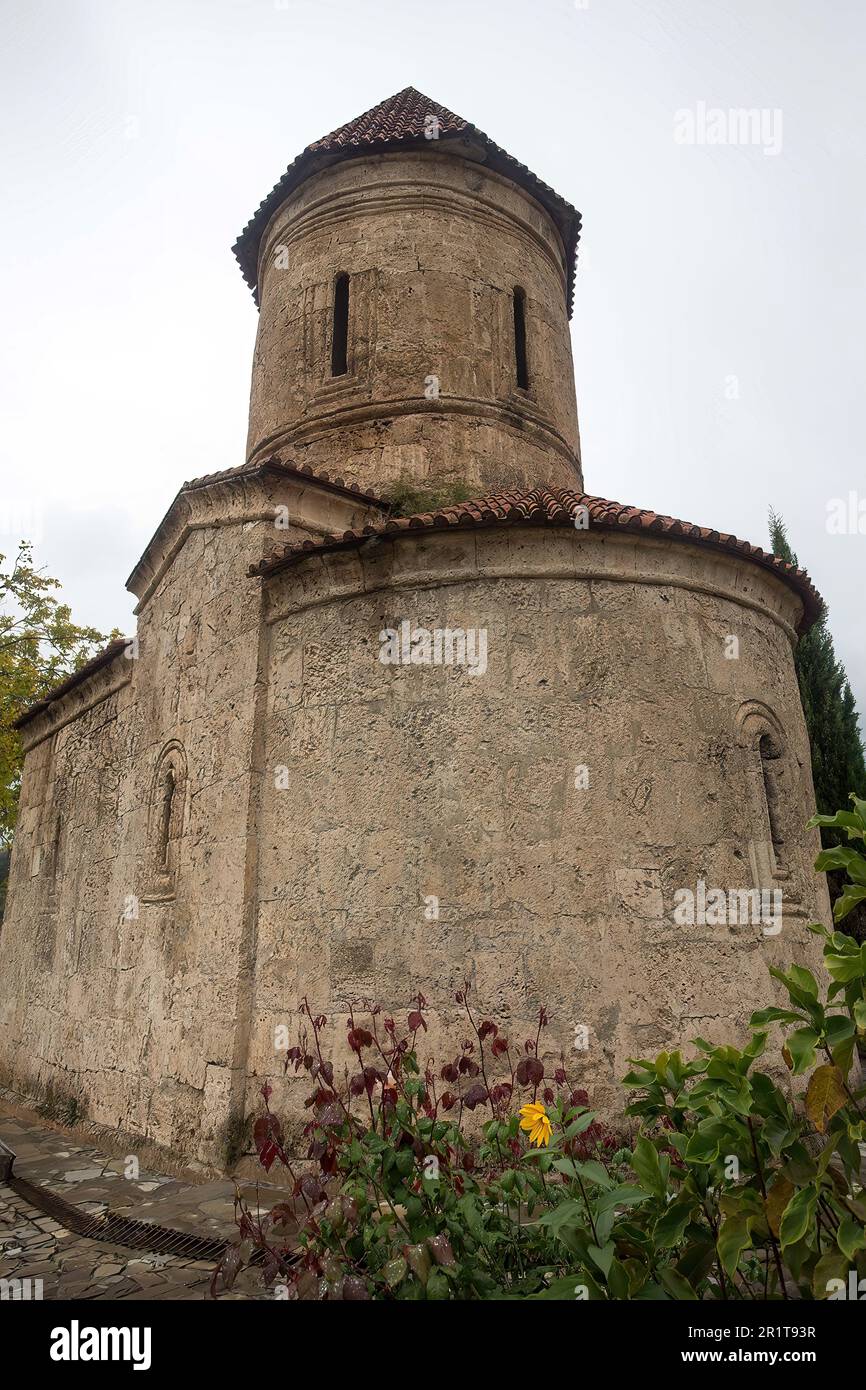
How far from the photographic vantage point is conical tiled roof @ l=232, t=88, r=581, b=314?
365 inches

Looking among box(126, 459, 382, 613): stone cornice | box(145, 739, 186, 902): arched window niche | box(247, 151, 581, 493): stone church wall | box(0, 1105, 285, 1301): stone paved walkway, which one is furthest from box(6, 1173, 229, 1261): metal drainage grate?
box(247, 151, 581, 493): stone church wall

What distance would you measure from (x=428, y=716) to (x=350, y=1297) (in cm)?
379

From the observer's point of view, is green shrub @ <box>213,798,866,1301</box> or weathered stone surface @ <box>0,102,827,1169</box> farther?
weathered stone surface @ <box>0,102,827,1169</box>

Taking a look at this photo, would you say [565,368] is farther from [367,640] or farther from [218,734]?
[218,734]

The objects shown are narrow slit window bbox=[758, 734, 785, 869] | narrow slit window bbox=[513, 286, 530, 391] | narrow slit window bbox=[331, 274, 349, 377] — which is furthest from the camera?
narrow slit window bbox=[513, 286, 530, 391]

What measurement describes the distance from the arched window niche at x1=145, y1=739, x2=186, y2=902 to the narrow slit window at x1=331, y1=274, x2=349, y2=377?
4538 millimetres

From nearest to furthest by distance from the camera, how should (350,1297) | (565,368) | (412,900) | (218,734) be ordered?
1. (350,1297)
2. (412,900)
3. (218,734)
4. (565,368)

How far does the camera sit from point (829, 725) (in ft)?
44.5

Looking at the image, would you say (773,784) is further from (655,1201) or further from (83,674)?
(83,674)

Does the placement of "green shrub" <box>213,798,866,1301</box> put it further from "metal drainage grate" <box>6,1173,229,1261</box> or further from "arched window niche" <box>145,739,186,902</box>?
"arched window niche" <box>145,739,186,902</box>

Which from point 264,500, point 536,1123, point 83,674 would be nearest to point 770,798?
point 536,1123

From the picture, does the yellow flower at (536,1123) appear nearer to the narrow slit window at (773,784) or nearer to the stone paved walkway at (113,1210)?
the stone paved walkway at (113,1210)

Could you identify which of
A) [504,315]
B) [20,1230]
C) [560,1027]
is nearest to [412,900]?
[560,1027]
